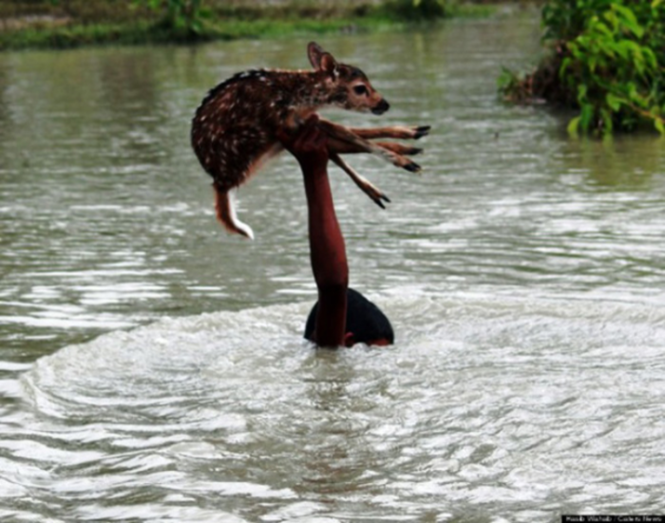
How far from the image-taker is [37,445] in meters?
5.61

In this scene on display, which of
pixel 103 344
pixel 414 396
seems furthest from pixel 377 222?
pixel 414 396

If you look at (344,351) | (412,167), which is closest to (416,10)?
(344,351)

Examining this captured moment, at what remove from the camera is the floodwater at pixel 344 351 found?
5027 mm

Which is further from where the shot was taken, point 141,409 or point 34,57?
point 34,57

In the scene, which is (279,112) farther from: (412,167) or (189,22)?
(189,22)

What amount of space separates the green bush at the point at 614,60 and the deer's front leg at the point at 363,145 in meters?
8.54

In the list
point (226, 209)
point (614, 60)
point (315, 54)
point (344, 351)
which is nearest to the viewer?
point (315, 54)

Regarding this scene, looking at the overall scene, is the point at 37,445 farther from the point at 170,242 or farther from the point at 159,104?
the point at 159,104

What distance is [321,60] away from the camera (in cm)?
645

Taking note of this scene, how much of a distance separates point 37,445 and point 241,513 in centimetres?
117

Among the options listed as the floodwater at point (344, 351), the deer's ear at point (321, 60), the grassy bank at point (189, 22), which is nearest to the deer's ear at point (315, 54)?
the deer's ear at point (321, 60)

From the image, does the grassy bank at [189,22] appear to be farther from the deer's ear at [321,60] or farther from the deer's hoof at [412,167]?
the deer's hoof at [412,167]

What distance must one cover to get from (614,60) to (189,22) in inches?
894

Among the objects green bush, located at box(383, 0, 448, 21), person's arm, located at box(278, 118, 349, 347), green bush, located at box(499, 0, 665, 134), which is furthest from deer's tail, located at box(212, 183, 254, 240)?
green bush, located at box(383, 0, 448, 21)
